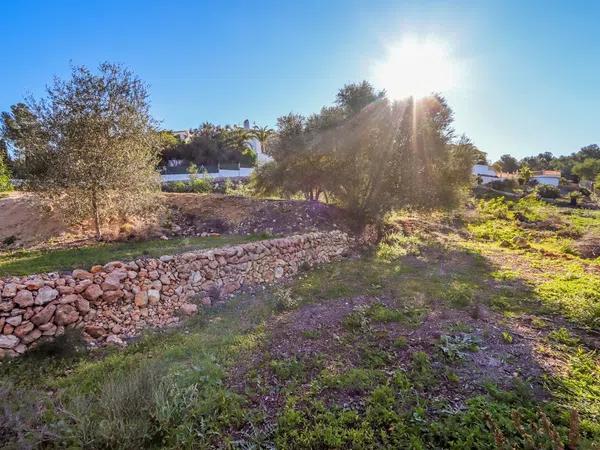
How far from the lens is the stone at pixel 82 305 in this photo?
514cm

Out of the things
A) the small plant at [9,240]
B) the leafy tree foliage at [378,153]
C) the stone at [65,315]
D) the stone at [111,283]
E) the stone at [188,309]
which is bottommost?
the stone at [188,309]

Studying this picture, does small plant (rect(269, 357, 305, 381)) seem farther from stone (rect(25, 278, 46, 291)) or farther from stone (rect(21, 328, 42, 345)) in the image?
stone (rect(25, 278, 46, 291))

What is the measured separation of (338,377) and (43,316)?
448 centimetres

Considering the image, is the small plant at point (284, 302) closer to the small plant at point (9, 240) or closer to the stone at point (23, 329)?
the stone at point (23, 329)

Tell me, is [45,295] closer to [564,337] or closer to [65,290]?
[65,290]

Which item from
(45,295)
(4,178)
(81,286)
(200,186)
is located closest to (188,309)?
(81,286)

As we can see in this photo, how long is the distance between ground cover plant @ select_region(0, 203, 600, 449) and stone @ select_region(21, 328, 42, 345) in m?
0.38

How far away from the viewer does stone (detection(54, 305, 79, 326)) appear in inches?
193

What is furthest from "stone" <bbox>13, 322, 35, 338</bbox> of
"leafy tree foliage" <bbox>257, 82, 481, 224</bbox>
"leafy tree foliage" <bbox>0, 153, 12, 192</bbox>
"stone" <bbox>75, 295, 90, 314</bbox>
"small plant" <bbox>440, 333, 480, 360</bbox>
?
"leafy tree foliage" <bbox>0, 153, 12, 192</bbox>

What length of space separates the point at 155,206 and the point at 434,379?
978 cm

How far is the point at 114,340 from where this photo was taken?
5125mm

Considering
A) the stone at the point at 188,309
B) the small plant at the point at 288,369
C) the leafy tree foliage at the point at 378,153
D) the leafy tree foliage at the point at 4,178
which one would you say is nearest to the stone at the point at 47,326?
the stone at the point at 188,309

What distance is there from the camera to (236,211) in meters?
12.8

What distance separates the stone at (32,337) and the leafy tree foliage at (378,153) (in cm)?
1117
